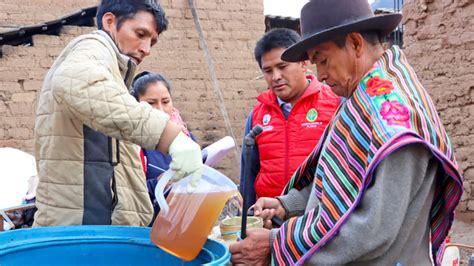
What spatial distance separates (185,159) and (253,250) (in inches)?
15.8

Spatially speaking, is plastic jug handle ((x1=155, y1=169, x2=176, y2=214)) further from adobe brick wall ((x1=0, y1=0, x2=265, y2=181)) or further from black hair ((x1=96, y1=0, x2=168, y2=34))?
adobe brick wall ((x1=0, y1=0, x2=265, y2=181))

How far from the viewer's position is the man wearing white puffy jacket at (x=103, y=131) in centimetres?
161

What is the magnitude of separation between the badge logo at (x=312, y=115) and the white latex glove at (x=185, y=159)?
1479 millimetres

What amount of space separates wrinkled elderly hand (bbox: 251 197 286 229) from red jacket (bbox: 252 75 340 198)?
0.89m

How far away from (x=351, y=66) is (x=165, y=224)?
2.50ft

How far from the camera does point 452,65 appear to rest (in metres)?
5.80

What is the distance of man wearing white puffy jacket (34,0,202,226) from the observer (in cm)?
161

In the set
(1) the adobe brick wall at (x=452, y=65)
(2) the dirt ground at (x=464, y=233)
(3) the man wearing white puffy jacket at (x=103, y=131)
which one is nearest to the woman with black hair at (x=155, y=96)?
(3) the man wearing white puffy jacket at (x=103, y=131)

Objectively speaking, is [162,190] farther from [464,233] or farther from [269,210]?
[464,233]

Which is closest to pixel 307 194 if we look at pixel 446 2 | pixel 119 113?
pixel 119 113

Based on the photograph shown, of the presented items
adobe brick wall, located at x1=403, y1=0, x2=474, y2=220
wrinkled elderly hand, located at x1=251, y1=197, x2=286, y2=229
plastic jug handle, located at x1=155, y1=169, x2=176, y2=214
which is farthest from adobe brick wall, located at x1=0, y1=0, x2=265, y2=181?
plastic jug handle, located at x1=155, y1=169, x2=176, y2=214

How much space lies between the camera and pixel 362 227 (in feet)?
5.08

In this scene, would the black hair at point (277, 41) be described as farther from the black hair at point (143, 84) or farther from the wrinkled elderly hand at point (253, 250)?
the wrinkled elderly hand at point (253, 250)

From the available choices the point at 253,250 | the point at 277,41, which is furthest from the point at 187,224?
→ the point at 277,41
